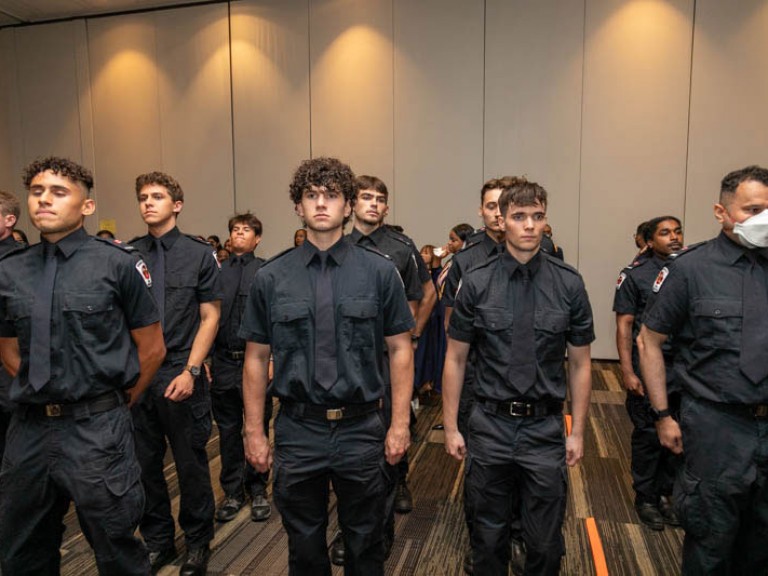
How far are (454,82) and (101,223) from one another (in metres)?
5.51

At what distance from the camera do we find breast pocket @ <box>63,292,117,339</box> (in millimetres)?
1829

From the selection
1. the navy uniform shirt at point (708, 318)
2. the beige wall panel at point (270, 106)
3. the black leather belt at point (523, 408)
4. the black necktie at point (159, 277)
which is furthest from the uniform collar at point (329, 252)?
the beige wall panel at point (270, 106)

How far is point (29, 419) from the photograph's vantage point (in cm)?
183

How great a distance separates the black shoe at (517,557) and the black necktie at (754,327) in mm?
1278

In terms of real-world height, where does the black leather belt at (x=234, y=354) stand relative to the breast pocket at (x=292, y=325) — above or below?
below

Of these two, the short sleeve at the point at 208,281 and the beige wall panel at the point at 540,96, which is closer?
the short sleeve at the point at 208,281

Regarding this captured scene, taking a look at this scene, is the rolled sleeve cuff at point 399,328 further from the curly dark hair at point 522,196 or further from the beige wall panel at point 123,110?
the beige wall panel at point 123,110

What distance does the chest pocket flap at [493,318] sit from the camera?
203 centimetres

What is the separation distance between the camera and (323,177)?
6.20 ft

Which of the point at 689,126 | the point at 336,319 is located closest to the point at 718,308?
the point at 336,319

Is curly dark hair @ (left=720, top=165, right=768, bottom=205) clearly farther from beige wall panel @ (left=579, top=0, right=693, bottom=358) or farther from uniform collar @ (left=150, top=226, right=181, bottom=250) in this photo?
beige wall panel @ (left=579, top=0, right=693, bottom=358)

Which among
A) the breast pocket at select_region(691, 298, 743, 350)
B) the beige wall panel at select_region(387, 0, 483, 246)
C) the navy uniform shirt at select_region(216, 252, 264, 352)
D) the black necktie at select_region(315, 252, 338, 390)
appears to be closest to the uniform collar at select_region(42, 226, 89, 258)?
the black necktie at select_region(315, 252, 338, 390)

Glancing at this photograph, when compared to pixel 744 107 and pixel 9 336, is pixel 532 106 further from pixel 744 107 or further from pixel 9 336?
pixel 9 336

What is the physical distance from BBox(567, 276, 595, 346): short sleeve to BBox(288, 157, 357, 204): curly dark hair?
0.95m
